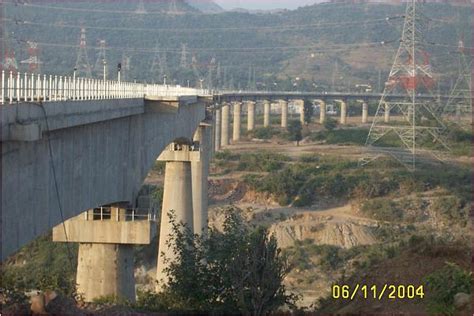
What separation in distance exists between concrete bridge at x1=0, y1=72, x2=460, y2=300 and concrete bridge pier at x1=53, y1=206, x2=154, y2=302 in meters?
0.02

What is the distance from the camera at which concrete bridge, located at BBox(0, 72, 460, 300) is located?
46.0 feet

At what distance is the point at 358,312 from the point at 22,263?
26495 millimetres

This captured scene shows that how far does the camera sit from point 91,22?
192 metres

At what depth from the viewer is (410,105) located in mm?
58531

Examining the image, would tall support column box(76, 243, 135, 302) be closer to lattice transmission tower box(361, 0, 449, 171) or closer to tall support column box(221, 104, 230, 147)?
lattice transmission tower box(361, 0, 449, 171)

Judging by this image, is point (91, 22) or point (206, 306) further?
point (91, 22)

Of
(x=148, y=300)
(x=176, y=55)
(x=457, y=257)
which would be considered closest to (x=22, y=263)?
(x=148, y=300)

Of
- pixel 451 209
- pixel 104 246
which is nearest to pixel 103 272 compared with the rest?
pixel 104 246

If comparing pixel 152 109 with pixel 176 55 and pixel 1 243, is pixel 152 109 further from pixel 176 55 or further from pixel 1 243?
pixel 176 55

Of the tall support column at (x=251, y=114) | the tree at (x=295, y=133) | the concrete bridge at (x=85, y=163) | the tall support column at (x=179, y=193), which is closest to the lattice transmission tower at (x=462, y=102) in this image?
the tree at (x=295, y=133)

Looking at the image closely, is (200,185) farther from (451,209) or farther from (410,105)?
(410,105)

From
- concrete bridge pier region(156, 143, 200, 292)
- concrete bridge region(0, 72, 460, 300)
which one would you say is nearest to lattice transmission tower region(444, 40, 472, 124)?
concrete bridge pier region(156, 143, 200, 292)

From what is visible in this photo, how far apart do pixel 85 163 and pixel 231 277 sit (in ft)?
11.5

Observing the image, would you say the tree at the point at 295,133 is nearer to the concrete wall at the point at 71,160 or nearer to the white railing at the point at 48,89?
the concrete wall at the point at 71,160
